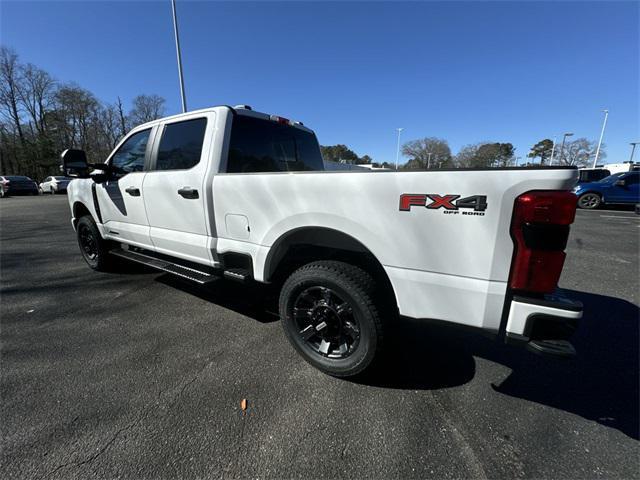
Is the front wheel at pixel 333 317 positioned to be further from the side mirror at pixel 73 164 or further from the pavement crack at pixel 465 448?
the side mirror at pixel 73 164

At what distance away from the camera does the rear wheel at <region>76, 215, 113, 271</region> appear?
4.45 meters

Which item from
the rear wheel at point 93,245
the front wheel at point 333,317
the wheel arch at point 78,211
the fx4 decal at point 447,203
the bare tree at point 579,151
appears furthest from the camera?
the bare tree at point 579,151

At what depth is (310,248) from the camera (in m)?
2.74

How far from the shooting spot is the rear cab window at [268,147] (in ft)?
9.48

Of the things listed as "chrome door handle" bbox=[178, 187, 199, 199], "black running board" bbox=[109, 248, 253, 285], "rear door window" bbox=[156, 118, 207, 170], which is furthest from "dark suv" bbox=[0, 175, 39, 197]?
"chrome door handle" bbox=[178, 187, 199, 199]

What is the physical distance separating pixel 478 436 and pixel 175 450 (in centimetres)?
183

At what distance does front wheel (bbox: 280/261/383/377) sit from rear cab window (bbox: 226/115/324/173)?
1388mm

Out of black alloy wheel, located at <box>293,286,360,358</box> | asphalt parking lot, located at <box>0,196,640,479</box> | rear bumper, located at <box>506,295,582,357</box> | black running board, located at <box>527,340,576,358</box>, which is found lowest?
asphalt parking lot, located at <box>0,196,640,479</box>

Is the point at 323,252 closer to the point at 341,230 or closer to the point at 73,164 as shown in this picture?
the point at 341,230

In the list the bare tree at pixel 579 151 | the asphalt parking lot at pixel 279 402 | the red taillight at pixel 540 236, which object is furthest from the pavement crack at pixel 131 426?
the bare tree at pixel 579 151

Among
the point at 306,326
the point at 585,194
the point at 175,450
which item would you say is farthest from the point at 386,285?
the point at 585,194

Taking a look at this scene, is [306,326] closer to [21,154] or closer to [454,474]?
[454,474]

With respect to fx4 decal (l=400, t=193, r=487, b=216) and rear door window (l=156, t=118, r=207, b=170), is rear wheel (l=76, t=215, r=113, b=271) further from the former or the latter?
fx4 decal (l=400, t=193, r=487, b=216)

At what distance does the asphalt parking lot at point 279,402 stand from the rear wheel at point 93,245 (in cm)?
120
